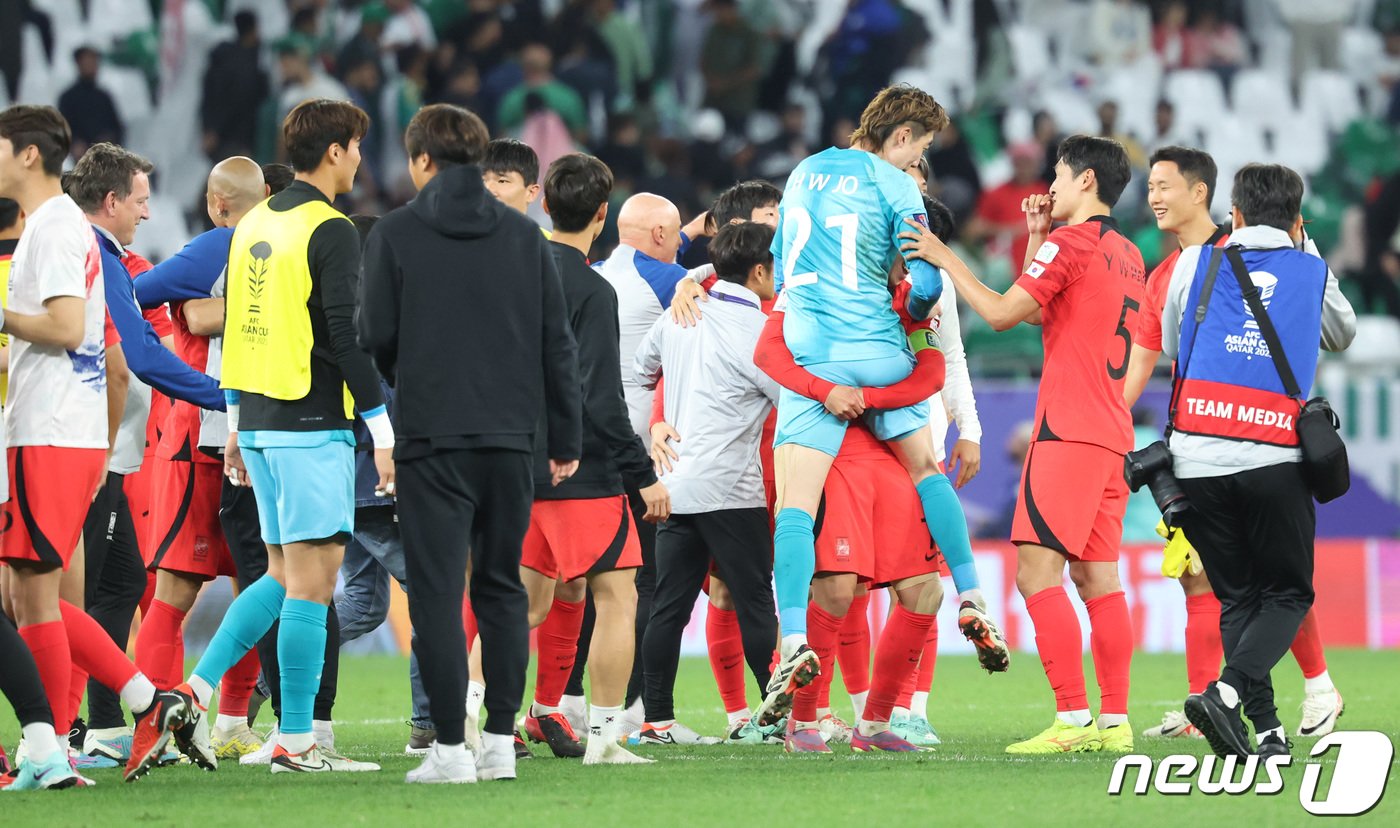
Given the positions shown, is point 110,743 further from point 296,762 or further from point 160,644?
point 296,762

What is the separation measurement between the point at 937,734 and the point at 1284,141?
549 inches

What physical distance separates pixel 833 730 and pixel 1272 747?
79.1 inches

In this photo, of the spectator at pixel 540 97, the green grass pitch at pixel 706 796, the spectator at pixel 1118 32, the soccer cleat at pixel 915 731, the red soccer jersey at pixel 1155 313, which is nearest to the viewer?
the green grass pitch at pixel 706 796

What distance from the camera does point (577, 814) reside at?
4.99 meters

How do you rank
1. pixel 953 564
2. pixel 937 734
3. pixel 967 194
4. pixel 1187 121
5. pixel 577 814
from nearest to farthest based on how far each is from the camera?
1. pixel 577 814
2. pixel 953 564
3. pixel 937 734
4. pixel 967 194
5. pixel 1187 121

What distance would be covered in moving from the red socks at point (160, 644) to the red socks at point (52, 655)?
3.00 feet

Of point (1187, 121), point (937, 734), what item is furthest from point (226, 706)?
point (1187, 121)

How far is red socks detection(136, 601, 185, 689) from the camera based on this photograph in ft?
22.0

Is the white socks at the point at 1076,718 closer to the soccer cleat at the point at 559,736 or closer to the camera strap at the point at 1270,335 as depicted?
the camera strap at the point at 1270,335

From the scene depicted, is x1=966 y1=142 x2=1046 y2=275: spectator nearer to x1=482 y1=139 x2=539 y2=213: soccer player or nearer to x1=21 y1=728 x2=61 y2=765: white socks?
x1=482 y1=139 x2=539 y2=213: soccer player

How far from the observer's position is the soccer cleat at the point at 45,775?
5594mm

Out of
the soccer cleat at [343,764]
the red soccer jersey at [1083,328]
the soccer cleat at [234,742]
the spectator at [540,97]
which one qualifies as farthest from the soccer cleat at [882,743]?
the spectator at [540,97]

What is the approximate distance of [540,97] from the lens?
55.6 feet

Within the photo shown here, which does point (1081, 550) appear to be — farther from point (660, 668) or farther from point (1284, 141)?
point (1284, 141)
